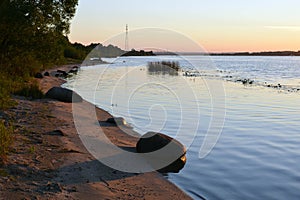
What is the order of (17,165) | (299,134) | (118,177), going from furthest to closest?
(299,134), (118,177), (17,165)

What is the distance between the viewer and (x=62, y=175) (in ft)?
28.1

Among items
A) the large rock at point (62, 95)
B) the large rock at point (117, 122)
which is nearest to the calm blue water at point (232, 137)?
the large rock at point (117, 122)

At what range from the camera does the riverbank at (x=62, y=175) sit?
752cm

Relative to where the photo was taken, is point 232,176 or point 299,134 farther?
point 299,134

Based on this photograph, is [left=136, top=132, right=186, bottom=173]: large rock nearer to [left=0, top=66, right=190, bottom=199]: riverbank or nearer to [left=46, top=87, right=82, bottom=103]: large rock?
[left=0, top=66, right=190, bottom=199]: riverbank

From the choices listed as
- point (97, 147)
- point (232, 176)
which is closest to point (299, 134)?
point (232, 176)

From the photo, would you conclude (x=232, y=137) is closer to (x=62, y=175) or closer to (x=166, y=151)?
(x=166, y=151)

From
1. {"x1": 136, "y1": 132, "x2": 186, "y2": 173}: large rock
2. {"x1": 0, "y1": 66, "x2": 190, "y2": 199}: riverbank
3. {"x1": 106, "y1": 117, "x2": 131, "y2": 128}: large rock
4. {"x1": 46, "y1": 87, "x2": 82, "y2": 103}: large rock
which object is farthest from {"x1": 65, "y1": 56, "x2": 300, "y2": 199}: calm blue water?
{"x1": 46, "y1": 87, "x2": 82, "y2": 103}: large rock

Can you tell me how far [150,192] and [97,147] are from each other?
374cm

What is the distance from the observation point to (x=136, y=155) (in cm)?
1141

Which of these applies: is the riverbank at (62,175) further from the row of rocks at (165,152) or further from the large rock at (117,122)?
the large rock at (117,122)

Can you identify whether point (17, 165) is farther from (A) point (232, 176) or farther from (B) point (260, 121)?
(B) point (260, 121)

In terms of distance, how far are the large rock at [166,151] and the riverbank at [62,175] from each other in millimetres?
747

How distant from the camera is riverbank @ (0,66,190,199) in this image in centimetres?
752
